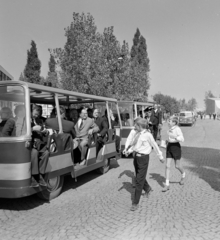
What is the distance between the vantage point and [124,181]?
23.5ft

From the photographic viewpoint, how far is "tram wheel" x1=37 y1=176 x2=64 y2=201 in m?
5.52

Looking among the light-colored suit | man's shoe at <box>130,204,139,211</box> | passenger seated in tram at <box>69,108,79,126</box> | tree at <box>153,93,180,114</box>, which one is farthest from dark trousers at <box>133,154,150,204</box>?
tree at <box>153,93,180,114</box>

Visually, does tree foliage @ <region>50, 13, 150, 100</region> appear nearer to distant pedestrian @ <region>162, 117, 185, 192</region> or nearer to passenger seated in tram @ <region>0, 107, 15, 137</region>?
distant pedestrian @ <region>162, 117, 185, 192</region>

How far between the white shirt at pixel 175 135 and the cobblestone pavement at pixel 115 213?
42.9 inches

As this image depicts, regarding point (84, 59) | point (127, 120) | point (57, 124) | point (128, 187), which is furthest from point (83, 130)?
point (84, 59)

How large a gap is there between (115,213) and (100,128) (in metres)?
3.62

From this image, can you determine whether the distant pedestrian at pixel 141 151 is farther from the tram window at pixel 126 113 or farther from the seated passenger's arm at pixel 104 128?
the tram window at pixel 126 113

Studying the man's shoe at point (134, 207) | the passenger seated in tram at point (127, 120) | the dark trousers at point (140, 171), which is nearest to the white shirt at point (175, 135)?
the dark trousers at point (140, 171)

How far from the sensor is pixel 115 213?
4.84 metres

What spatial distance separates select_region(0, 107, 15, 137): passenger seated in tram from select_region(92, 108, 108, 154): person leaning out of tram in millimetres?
3071

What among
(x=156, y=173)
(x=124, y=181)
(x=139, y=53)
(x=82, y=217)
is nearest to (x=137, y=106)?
(x=156, y=173)

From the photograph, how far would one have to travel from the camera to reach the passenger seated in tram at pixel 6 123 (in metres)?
4.88

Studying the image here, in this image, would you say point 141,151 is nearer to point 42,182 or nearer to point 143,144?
point 143,144

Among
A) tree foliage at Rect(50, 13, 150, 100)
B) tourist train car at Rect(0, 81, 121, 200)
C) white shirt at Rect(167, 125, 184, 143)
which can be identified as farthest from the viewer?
tree foliage at Rect(50, 13, 150, 100)
